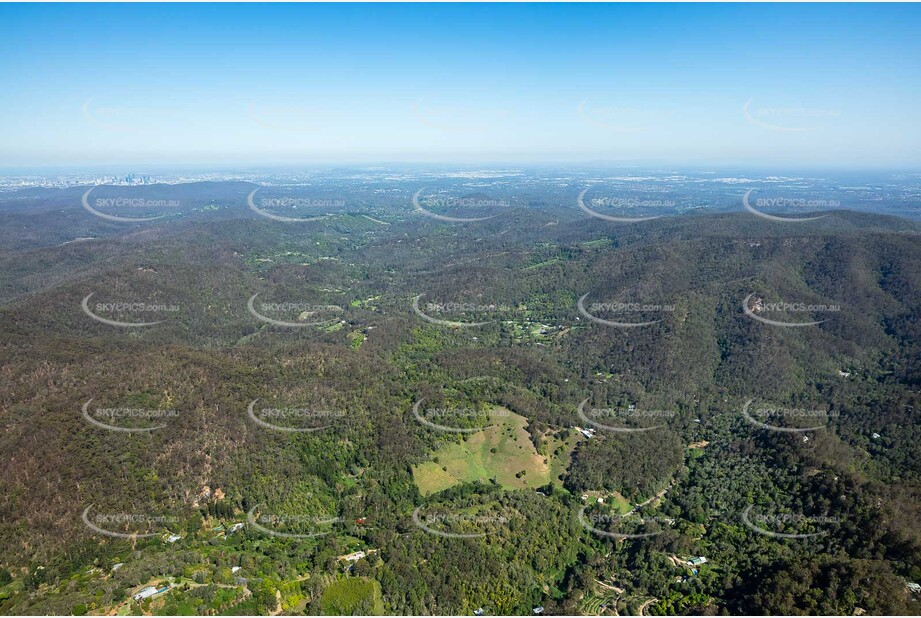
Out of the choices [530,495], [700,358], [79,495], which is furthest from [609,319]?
[79,495]
